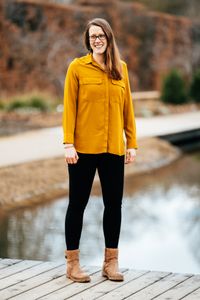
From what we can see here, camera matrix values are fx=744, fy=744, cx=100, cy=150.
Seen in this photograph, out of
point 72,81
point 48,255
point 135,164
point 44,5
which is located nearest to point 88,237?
Answer: point 48,255

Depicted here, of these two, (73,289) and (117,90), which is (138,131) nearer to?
(117,90)

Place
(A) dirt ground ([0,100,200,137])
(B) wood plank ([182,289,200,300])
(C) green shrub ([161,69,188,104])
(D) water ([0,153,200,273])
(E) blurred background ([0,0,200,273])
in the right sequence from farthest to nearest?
(C) green shrub ([161,69,188,104]), (A) dirt ground ([0,100,200,137]), (E) blurred background ([0,0,200,273]), (D) water ([0,153,200,273]), (B) wood plank ([182,289,200,300])

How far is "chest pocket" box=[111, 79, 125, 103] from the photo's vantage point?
155 inches

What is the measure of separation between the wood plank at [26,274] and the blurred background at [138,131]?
53.1 inches

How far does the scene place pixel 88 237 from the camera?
6512 mm

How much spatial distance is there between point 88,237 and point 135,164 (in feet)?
15.2

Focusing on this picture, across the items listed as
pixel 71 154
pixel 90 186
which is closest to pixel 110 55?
pixel 71 154

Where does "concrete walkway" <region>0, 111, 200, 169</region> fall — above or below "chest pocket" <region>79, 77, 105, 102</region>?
below

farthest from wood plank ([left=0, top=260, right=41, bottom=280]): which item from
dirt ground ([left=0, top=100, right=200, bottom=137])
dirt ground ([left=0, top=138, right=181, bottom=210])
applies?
dirt ground ([left=0, top=100, right=200, bottom=137])

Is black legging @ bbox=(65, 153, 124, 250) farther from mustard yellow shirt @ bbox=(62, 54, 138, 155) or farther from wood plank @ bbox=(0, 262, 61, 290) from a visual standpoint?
wood plank @ bbox=(0, 262, 61, 290)

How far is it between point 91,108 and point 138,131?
32.8 feet

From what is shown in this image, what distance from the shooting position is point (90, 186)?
402 cm

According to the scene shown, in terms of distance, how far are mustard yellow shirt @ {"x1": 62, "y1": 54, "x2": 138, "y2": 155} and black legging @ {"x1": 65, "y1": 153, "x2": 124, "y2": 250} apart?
6 cm

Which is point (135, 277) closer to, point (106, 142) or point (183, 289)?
point (183, 289)
